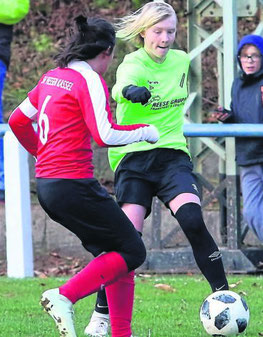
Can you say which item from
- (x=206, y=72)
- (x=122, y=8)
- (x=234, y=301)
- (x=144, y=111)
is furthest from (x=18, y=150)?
(x=122, y=8)

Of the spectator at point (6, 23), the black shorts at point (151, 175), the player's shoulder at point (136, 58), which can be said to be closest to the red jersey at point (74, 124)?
the black shorts at point (151, 175)

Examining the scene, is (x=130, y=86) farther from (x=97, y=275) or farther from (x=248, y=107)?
(x=248, y=107)

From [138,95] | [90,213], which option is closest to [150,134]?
[90,213]

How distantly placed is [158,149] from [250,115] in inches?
110

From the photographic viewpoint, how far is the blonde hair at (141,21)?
720 centimetres

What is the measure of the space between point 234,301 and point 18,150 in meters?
3.35

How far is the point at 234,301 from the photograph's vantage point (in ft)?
21.7

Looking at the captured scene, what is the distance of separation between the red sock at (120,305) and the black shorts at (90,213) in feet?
0.83

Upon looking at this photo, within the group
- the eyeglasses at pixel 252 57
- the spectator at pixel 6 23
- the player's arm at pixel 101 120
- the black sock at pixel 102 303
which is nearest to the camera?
the player's arm at pixel 101 120

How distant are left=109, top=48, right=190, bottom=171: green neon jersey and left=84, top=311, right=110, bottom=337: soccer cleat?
1.01 meters

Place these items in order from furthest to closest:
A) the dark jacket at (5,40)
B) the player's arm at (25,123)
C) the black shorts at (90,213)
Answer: the dark jacket at (5,40)
the player's arm at (25,123)
the black shorts at (90,213)

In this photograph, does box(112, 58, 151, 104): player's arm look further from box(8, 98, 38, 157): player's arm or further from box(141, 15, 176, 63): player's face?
box(8, 98, 38, 157): player's arm

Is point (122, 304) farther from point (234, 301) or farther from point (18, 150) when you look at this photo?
point (18, 150)

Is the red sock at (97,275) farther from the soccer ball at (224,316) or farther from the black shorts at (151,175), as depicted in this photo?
the black shorts at (151,175)
